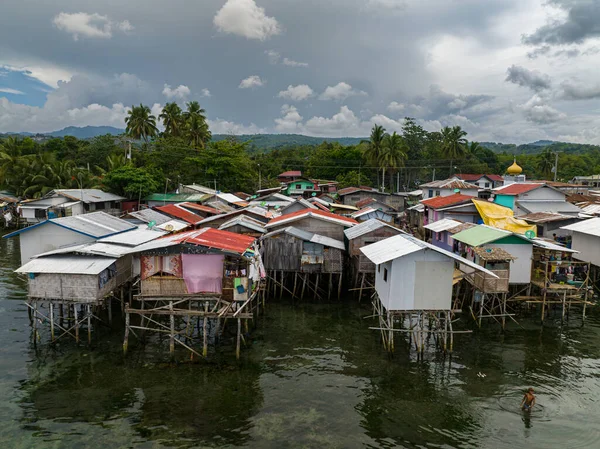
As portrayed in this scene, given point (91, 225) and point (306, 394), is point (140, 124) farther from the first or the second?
point (306, 394)

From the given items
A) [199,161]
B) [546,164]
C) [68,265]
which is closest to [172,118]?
[199,161]

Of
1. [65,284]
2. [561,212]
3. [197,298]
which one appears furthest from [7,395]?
[561,212]

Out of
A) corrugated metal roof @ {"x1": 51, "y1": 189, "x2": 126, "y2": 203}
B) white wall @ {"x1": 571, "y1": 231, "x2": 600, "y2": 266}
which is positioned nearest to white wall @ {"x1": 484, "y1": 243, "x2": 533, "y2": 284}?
white wall @ {"x1": 571, "y1": 231, "x2": 600, "y2": 266}

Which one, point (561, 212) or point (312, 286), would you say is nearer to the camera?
point (312, 286)

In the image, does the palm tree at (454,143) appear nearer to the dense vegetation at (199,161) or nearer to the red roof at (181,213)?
the dense vegetation at (199,161)

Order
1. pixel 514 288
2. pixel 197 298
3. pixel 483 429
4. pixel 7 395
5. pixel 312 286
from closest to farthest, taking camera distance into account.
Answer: pixel 483 429, pixel 7 395, pixel 197 298, pixel 514 288, pixel 312 286

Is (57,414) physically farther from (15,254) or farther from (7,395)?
(15,254)
